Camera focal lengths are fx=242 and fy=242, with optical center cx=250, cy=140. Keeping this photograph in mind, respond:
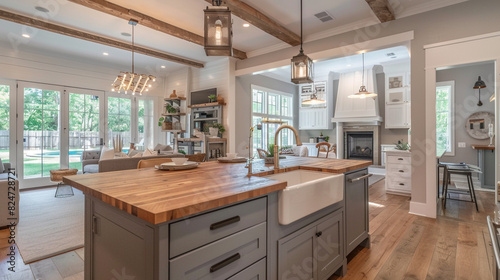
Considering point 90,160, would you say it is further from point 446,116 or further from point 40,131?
point 446,116

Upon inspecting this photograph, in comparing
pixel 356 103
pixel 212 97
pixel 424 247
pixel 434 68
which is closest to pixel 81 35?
pixel 212 97

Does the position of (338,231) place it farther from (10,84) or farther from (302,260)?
(10,84)

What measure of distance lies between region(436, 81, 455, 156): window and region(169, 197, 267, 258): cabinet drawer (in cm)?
616

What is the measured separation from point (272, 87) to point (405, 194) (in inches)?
173

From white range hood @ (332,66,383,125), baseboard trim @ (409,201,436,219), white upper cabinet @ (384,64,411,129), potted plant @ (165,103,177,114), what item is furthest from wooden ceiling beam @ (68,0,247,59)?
white upper cabinet @ (384,64,411,129)

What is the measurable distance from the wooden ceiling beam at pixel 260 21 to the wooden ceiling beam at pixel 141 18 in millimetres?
663

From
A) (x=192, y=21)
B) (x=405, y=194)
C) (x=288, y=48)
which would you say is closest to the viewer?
(x=192, y=21)

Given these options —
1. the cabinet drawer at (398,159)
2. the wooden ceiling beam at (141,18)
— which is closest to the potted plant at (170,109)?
the wooden ceiling beam at (141,18)

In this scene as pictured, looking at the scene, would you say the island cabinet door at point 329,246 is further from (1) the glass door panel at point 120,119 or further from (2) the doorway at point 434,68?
(1) the glass door panel at point 120,119

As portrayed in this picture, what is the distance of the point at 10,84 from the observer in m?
4.99

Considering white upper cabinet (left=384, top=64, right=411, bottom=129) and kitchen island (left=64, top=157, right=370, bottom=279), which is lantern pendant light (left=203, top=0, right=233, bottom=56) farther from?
white upper cabinet (left=384, top=64, right=411, bottom=129)

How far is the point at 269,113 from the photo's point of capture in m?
7.27

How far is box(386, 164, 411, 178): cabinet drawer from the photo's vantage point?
4566 mm

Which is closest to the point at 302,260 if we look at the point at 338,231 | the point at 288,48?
the point at 338,231
